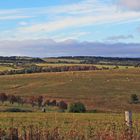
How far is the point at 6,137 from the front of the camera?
1434cm

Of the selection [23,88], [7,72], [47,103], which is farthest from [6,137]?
[7,72]

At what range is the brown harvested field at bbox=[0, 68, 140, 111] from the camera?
84000 millimetres

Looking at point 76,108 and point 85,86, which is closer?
point 76,108

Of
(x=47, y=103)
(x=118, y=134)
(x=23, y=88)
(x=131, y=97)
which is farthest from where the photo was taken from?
(x=23, y=88)

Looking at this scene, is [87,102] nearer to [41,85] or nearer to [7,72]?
[41,85]

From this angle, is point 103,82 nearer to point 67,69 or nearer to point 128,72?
point 128,72

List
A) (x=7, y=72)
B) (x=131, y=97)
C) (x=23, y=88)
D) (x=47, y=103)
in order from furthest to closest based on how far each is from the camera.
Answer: (x=7, y=72) < (x=23, y=88) < (x=131, y=97) < (x=47, y=103)

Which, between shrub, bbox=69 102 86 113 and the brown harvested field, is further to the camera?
the brown harvested field

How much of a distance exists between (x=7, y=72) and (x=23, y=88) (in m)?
32.7

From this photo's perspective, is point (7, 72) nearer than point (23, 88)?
No

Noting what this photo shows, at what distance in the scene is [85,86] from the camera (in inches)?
3994

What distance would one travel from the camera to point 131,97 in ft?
265

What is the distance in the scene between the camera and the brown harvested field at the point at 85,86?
8400 centimetres

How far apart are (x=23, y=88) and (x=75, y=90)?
1281 centimetres
